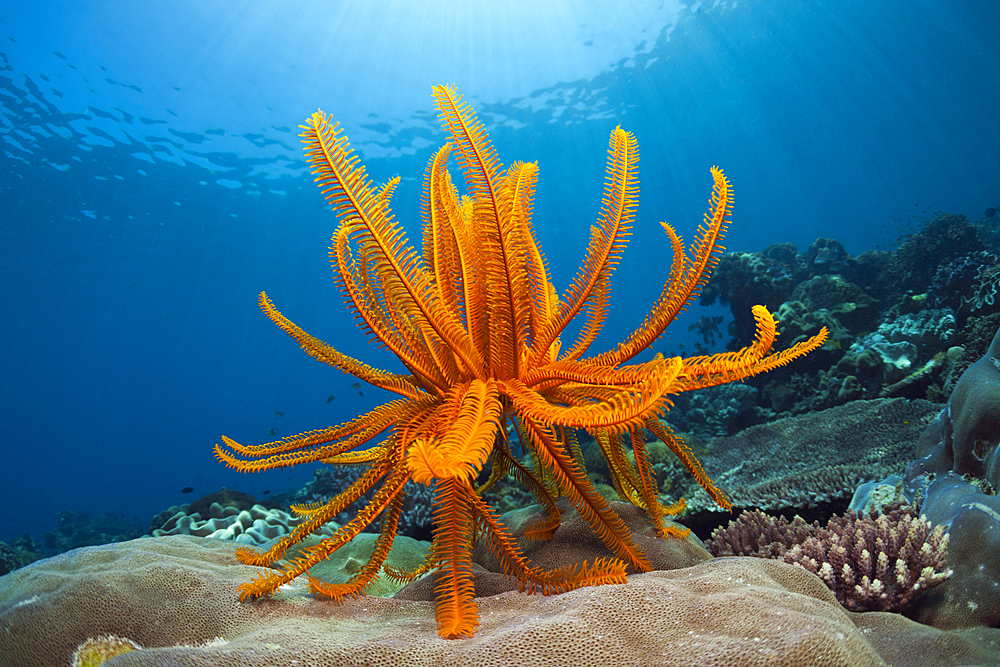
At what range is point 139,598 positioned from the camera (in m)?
1.71

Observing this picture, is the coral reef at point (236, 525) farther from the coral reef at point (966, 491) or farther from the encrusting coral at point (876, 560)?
the coral reef at point (966, 491)

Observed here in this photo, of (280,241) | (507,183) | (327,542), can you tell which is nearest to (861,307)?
(507,183)

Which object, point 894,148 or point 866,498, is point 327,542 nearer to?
point 866,498

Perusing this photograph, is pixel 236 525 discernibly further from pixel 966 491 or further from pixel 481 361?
pixel 966 491

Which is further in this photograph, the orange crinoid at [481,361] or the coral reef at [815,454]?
the coral reef at [815,454]

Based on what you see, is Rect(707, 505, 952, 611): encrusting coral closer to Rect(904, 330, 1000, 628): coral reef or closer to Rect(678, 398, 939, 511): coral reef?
Rect(904, 330, 1000, 628): coral reef

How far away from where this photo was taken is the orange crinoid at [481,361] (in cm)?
158

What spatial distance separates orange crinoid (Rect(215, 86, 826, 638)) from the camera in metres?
1.58

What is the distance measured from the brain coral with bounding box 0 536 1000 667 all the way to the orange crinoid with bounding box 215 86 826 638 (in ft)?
0.48

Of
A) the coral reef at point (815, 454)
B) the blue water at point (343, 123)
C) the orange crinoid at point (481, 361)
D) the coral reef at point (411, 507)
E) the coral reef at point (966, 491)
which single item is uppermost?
the blue water at point (343, 123)

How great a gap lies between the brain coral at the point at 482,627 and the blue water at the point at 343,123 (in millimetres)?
20981

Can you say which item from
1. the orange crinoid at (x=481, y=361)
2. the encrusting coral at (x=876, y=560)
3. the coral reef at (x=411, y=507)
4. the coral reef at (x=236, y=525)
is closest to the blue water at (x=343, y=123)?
the coral reef at (x=411, y=507)

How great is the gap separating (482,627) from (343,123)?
3984cm

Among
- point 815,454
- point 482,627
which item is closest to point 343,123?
point 815,454
